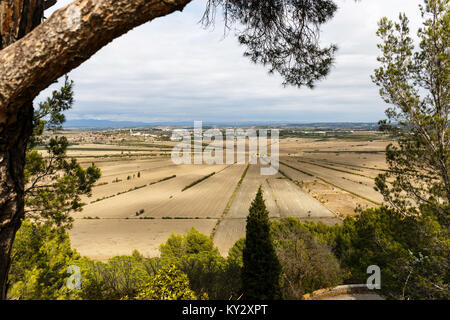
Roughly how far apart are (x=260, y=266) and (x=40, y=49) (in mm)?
11424

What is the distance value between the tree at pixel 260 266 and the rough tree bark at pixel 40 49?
10.5 m

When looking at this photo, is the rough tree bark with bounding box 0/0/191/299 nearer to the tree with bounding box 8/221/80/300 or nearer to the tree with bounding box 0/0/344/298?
the tree with bounding box 0/0/344/298

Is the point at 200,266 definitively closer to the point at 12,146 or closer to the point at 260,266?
the point at 260,266

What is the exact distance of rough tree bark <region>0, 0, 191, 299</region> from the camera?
172 cm

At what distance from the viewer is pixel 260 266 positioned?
434 inches

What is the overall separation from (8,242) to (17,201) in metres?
0.39

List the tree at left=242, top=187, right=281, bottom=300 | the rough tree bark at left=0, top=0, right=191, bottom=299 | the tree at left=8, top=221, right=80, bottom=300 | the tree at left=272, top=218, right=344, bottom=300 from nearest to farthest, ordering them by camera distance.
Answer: the rough tree bark at left=0, top=0, right=191, bottom=299 → the tree at left=8, top=221, right=80, bottom=300 → the tree at left=242, top=187, right=281, bottom=300 → the tree at left=272, top=218, right=344, bottom=300

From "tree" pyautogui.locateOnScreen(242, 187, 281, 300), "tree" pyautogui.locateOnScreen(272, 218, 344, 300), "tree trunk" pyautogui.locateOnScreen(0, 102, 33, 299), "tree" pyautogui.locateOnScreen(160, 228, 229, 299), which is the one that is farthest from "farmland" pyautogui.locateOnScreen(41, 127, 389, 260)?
"tree trunk" pyautogui.locateOnScreen(0, 102, 33, 299)

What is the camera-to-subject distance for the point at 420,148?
5848 mm

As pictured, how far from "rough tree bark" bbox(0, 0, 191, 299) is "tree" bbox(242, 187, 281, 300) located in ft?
34.6

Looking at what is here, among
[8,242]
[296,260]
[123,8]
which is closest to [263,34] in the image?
[123,8]
